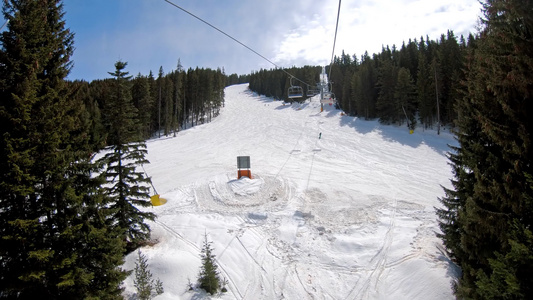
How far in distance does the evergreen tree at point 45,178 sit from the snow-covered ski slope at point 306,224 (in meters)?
2.69

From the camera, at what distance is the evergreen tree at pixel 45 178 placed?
5973mm

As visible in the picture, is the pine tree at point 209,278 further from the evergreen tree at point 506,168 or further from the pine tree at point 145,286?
the evergreen tree at point 506,168

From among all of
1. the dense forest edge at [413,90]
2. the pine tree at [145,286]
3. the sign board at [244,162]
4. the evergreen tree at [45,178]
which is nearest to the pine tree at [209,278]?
the pine tree at [145,286]

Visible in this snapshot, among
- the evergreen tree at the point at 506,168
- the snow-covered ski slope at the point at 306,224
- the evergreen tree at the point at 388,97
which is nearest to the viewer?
the evergreen tree at the point at 506,168

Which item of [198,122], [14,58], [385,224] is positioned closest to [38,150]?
[14,58]

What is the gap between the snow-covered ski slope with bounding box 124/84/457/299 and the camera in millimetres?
9805

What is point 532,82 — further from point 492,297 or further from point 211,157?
point 211,157

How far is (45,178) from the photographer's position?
263 inches

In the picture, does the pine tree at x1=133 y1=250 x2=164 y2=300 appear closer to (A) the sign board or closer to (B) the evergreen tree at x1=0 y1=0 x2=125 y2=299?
Result: (B) the evergreen tree at x1=0 y1=0 x2=125 y2=299

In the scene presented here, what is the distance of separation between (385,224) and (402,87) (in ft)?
124

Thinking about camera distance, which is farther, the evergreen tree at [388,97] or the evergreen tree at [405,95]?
the evergreen tree at [388,97]

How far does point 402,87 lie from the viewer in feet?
147

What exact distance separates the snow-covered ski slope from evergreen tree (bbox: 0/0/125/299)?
8.81 feet

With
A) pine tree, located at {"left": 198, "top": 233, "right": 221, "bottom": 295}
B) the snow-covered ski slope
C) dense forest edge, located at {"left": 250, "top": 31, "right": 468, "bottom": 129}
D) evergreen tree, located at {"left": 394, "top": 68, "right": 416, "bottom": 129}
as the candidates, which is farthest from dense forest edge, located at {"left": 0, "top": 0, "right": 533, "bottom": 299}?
evergreen tree, located at {"left": 394, "top": 68, "right": 416, "bottom": 129}
